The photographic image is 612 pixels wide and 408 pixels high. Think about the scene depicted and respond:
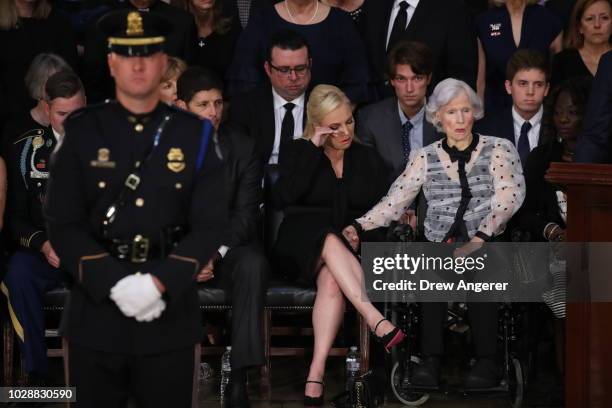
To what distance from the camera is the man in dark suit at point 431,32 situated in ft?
22.3

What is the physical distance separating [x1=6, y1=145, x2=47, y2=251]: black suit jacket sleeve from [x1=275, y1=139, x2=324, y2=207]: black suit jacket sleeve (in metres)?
1.22

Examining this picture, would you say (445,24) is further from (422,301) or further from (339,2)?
(422,301)

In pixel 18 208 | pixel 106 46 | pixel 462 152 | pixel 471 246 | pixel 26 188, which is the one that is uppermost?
pixel 106 46

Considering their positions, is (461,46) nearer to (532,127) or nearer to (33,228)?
(532,127)

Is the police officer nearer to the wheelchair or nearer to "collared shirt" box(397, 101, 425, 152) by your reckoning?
the wheelchair

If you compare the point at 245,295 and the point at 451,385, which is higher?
Answer: the point at 245,295

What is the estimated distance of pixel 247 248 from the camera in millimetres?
5742

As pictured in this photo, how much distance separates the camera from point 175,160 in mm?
3670

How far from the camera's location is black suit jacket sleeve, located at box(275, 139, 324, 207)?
5.97 meters

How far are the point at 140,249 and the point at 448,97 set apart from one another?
105 inches

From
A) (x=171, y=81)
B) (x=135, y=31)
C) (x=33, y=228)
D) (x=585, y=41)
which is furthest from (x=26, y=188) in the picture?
(x=585, y=41)

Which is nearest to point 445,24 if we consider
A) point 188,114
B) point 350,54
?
point 350,54

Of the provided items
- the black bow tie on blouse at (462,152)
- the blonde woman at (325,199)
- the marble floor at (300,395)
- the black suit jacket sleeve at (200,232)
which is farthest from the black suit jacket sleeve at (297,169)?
the black suit jacket sleeve at (200,232)

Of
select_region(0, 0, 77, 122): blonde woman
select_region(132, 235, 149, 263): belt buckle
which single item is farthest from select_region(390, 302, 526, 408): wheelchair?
select_region(0, 0, 77, 122): blonde woman
